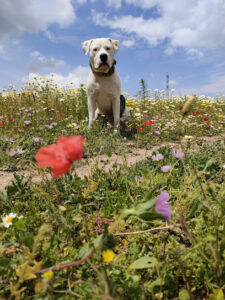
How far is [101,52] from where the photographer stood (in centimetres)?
408

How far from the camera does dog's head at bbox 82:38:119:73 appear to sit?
4.08 metres

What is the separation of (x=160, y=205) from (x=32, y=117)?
4.09m

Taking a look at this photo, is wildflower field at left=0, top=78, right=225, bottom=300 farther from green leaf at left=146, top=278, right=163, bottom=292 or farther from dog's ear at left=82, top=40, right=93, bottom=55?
dog's ear at left=82, top=40, right=93, bottom=55

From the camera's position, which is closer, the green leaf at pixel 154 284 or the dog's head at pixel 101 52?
the green leaf at pixel 154 284

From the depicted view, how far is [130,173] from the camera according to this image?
2.15 m

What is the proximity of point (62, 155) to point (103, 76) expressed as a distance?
401 cm

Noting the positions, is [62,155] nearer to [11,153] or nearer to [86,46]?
[11,153]

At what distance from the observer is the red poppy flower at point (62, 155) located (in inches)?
25.0


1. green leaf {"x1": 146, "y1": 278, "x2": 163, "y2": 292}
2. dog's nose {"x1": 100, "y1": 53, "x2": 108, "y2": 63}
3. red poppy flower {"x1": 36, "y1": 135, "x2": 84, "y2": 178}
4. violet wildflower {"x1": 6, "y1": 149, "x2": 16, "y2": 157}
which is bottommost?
green leaf {"x1": 146, "y1": 278, "x2": 163, "y2": 292}

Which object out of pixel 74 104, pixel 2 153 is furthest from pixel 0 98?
pixel 2 153

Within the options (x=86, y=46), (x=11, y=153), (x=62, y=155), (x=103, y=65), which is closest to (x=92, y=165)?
(x=11, y=153)

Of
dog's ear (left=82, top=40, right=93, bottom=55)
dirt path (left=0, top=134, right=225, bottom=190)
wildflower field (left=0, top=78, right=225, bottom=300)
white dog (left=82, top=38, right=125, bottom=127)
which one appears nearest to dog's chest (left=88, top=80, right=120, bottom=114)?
white dog (left=82, top=38, right=125, bottom=127)

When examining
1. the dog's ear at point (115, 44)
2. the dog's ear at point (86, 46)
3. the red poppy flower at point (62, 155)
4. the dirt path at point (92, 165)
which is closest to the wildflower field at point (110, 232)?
the red poppy flower at point (62, 155)

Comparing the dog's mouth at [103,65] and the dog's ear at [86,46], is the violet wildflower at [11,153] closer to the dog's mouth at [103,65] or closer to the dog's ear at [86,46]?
the dog's mouth at [103,65]
